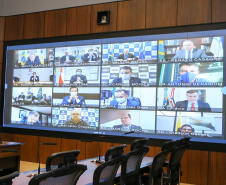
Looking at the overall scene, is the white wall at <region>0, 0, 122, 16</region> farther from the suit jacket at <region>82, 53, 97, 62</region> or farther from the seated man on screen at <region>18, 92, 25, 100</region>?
the seated man on screen at <region>18, 92, 25, 100</region>

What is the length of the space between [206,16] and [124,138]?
124 inches

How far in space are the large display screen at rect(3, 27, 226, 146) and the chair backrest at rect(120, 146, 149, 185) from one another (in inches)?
116

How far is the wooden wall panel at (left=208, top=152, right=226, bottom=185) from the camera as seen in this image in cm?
599

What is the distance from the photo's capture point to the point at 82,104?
7453mm

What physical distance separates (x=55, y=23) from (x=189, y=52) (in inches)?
144

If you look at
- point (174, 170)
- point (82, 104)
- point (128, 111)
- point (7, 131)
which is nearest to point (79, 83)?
point (82, 104)

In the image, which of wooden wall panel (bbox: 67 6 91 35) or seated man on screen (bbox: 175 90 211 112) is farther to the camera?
wooden wall panel (bbox: 67 6 91 35)

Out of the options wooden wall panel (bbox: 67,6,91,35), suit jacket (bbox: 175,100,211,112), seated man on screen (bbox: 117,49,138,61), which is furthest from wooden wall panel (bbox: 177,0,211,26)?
wooden wall panel (bbox: 67,6,91,35)

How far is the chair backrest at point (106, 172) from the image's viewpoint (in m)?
2.48

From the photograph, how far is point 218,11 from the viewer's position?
247 inches

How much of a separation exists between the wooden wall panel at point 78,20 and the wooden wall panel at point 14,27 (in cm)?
157

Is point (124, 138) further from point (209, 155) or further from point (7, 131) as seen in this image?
point (7, 131)

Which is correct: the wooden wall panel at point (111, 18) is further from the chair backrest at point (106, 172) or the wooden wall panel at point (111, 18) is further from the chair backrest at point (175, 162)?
the chair backrest at point (106, 172)

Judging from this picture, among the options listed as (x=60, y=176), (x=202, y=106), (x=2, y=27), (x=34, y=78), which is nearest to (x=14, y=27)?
(x=2, y=27)
